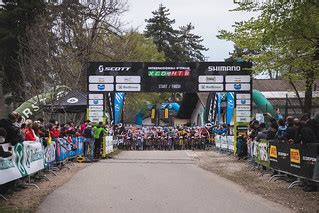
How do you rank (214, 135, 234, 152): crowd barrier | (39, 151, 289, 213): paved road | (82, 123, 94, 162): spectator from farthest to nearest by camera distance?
1. (214, 135, 234, 152): crowd barrier
2. (82, 123, 94, 162): spectator
3. (39, 151, 289, 213): paved road

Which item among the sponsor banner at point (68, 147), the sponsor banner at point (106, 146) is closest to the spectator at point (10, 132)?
the sponsor banner at point (68, 147)

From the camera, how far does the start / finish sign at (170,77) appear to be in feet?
92.9

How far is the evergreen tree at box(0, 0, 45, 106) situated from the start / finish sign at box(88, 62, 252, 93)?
41.7 ft

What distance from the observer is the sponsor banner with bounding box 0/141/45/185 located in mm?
11000

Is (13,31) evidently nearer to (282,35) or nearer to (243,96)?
(243,96)

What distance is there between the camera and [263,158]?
17766mm

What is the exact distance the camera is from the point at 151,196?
1194cm

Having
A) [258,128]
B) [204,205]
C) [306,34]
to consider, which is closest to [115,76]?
[258,128]

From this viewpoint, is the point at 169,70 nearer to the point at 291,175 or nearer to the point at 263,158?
the point at 263,158

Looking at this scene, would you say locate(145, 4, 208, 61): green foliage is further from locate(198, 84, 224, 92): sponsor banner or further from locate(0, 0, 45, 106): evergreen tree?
locate(198, 84, 224, 92): sponsor banner

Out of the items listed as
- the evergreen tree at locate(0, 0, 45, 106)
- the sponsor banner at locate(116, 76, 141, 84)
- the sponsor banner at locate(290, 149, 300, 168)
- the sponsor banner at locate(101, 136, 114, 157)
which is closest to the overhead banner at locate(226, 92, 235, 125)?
the sponsor banner at locate(116, 76, 141, 84)

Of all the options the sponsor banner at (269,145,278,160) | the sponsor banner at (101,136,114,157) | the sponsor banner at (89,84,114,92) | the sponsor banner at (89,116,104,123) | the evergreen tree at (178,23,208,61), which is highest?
the evergreen tree at (178,23,208,61)

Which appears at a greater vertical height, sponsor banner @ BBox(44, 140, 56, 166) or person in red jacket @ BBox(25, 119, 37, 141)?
person in red jacket @ BBox(25, 119, 37, 141)

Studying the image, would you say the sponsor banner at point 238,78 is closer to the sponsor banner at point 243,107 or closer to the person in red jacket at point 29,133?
the sponsor banner at point 243,107
